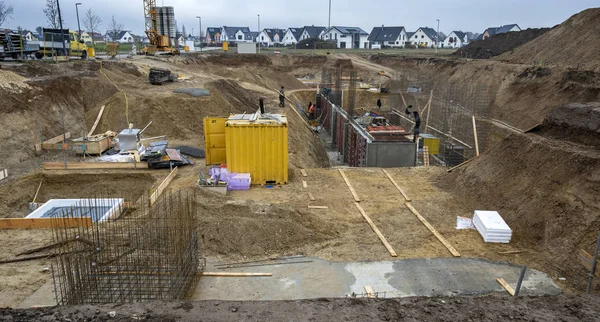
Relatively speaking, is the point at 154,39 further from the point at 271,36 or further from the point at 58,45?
the point at 271,36

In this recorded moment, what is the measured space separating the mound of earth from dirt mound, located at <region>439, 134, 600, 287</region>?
128 feet

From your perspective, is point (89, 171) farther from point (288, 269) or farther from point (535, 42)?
point (535, 42)

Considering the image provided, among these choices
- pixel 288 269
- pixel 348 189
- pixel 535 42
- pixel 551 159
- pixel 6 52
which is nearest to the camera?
pixel 288 269

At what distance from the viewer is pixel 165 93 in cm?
2152

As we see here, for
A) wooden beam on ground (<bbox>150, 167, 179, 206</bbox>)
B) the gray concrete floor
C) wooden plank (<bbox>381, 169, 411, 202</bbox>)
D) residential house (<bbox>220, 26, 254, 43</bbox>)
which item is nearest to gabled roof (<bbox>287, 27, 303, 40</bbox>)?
residential house (<bbox>220, 26, 254, 43</bbox>)

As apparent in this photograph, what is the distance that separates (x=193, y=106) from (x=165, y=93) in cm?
226

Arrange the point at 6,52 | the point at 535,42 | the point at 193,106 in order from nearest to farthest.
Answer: the point at 193,106, the point at 6,52, the point at 535,42

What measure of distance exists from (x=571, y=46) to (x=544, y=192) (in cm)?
2800

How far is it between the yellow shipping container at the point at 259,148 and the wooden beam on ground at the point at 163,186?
6.26ft

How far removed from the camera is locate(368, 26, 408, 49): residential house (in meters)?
92.8

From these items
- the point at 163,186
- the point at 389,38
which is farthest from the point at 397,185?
the point at 389,38

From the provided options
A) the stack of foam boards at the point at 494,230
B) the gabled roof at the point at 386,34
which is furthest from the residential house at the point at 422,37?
the stack of foam boards at the point at 494,230

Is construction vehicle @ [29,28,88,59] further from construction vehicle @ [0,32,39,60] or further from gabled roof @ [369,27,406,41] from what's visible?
gabled roof @ [369,27,406,41]

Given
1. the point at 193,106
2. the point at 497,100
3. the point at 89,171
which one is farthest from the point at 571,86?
the point at 89,171
